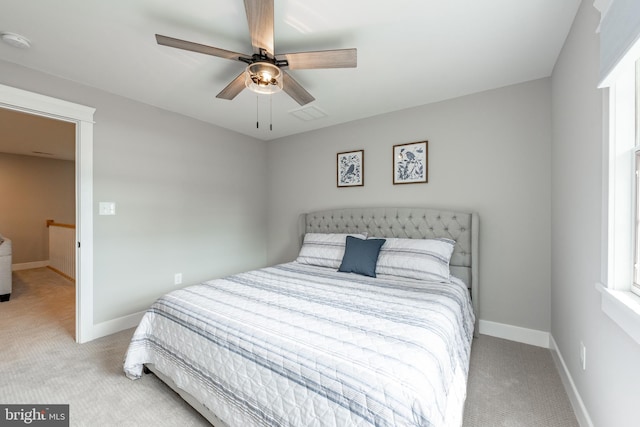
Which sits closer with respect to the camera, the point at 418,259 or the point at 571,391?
the point at 571,391

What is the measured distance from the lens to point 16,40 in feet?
6.19

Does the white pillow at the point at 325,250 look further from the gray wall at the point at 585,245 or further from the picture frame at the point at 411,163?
the gray wall at the point at 585,245

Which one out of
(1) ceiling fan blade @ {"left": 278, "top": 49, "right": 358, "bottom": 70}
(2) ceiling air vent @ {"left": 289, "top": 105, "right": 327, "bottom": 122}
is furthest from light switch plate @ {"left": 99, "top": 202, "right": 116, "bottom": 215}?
(1) ceiling fan blade @ {"left": 278, "top": 49, "right": 358, "bottom": 70}

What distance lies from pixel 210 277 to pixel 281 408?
9.13 feet

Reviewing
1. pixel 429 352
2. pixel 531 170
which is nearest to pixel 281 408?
pixel 429 352

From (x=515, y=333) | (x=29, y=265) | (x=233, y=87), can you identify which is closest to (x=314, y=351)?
(x=233, y=87)

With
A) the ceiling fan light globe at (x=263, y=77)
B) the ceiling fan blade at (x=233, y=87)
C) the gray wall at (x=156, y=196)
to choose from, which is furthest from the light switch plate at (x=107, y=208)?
the ceiling fan light globe at (x=263, y=77)

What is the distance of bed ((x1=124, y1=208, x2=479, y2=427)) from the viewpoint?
1.07 metres

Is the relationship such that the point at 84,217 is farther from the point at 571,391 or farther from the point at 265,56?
the point at 571,391

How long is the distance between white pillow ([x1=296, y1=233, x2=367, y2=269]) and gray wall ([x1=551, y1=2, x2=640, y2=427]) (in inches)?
70.1

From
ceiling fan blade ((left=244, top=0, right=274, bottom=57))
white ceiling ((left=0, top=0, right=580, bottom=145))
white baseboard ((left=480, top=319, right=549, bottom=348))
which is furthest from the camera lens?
white baseboard ((left=480, top=319, right=549, bottom=348))

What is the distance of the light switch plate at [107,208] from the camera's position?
2701 millimetres

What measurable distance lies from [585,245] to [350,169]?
2.42m

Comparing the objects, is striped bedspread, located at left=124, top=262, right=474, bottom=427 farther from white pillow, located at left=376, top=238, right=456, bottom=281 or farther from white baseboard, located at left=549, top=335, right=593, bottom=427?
white baseboard, located at left=549, top=335, right=593, bottom=427
